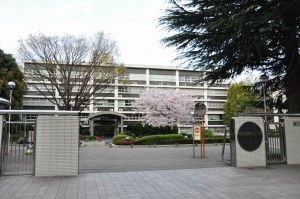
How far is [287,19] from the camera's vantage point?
1347 centimetres

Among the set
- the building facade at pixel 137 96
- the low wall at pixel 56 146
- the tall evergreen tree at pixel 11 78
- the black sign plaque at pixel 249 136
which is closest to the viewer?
the low wall at pixel 56 146

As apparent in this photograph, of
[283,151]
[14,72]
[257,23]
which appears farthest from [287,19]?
[14,72]

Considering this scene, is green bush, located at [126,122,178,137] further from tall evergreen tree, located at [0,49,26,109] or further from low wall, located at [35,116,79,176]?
low wall, located at [35,116,79,176]

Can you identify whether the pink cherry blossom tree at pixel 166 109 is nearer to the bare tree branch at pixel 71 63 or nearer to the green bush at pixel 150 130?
A: the green bush at pixel 150 130

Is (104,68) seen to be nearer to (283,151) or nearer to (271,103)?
(271,103)

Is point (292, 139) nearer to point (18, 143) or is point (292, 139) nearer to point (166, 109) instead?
point (18, 143)

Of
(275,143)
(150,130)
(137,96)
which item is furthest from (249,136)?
(137,96)

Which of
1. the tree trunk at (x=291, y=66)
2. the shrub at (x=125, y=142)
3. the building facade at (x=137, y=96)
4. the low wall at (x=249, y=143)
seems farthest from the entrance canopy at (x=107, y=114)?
the low wall at (x=249, y=143)

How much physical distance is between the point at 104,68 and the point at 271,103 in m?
19.5

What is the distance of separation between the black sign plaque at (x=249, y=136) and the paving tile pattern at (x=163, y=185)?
1169 millimetres

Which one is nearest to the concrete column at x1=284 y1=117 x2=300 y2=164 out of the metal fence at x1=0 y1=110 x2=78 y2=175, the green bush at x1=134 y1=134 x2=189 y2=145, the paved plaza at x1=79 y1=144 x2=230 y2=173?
the paved plaza at x1=79 y1=144 x2=230 y2=173

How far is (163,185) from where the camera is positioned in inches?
319

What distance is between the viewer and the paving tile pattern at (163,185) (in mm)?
6977

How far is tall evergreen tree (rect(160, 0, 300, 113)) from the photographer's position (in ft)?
39.4
